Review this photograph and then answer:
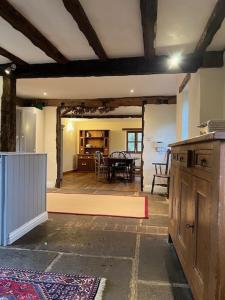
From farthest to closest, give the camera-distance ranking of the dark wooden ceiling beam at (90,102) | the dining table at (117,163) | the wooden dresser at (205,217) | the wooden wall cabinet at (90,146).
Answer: the wooden wall cabinet at (90,146) → the dining table at (117,163) → the dark wooden ceiling beam at (90,102) → the wooden dresser at (205,217)

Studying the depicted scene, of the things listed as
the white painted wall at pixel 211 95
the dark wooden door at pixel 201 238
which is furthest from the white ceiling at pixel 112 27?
the dark wooden door at pixel 201 238

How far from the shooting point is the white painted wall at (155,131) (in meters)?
6.48

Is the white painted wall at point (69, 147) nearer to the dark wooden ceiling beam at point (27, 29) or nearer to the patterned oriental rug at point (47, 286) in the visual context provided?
the dark wooden ceiling beam at point (27, 29)

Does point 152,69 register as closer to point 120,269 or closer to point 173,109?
point 120,269

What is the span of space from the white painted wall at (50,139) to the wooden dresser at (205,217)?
5.51 metres

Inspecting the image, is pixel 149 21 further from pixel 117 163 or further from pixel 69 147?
pixel 69 147

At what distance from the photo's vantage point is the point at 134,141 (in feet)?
38.4

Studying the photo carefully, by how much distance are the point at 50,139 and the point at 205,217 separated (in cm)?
621

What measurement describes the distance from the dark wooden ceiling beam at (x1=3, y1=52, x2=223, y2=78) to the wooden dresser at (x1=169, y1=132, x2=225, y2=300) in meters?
1.69

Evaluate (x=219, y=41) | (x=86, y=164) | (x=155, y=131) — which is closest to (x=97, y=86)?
(x=155, y=131)

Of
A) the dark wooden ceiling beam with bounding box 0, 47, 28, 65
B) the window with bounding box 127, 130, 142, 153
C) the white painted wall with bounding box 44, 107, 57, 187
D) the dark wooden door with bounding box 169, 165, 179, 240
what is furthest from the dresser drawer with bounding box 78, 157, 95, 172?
the dark wooden door with bounding box 169, 165, 179, 240

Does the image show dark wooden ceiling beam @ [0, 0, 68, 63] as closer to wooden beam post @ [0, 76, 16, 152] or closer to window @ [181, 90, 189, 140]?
wooden beam post @ [0, 76, 16, 152]

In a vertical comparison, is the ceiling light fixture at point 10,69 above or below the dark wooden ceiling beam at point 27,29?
below

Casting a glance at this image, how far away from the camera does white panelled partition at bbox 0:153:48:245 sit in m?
2.74
